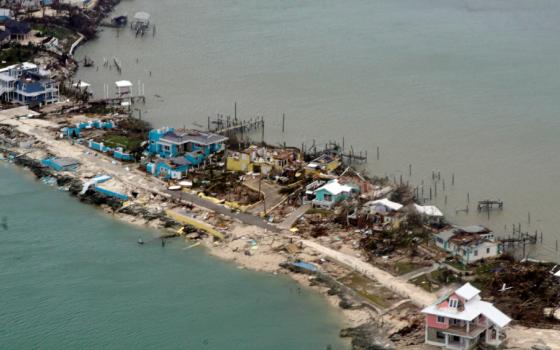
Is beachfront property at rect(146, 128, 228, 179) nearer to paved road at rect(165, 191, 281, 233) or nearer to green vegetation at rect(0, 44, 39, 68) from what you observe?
paved road at rect(165, 191, 281, 233)

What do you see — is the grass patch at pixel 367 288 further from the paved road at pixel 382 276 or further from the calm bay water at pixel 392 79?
the calm bay water at pixel 392 79

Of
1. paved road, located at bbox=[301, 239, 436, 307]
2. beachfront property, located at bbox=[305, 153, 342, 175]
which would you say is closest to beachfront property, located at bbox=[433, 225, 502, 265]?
paved road, located at bbox=[301, 239, 436, 307]

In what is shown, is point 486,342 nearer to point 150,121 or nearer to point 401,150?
point 401,150

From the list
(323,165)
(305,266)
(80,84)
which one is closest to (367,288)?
(305,266)

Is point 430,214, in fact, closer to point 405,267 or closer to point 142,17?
point 405,267

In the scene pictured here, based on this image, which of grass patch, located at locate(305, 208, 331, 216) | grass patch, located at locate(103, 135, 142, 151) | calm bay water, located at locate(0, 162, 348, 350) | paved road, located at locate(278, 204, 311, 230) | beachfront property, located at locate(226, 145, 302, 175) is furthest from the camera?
grass patch, located at locate(103, 135, 142, 151)

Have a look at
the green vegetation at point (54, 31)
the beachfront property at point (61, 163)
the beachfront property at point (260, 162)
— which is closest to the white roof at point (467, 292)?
the beachfront property at point (260, 162)
